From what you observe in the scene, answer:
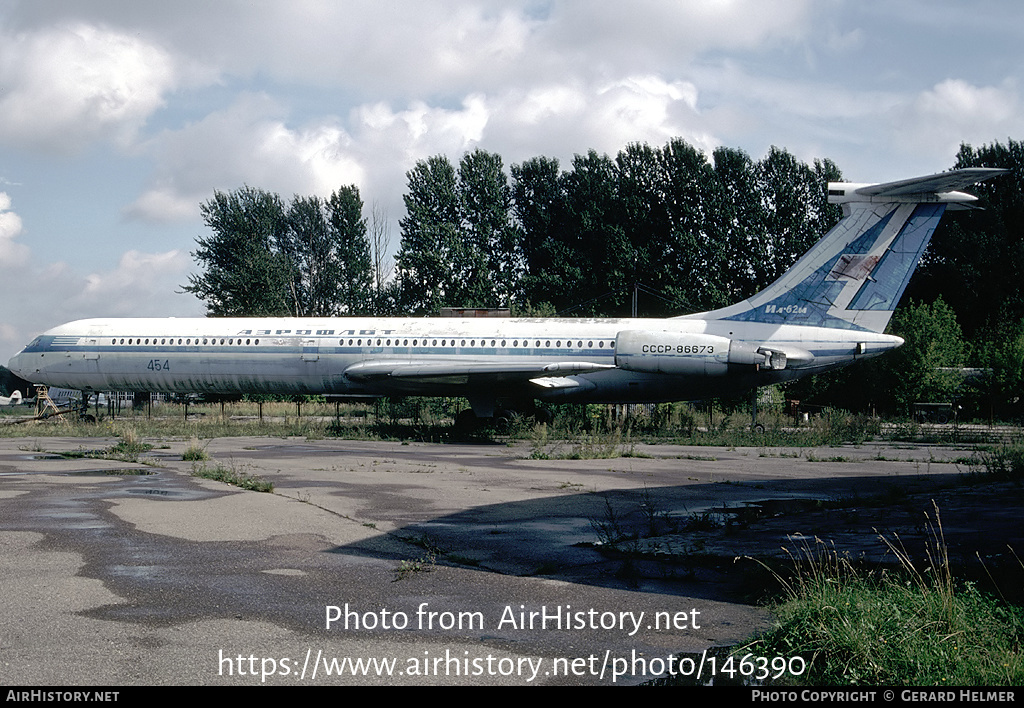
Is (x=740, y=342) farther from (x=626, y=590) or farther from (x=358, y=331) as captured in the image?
(x=626, y=590)

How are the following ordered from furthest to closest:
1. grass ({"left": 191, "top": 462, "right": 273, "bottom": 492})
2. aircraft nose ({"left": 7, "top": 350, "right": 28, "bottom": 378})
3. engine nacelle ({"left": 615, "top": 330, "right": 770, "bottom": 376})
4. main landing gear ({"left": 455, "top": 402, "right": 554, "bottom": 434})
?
aircraft nose ({"left": 7, "top": 350, "right": 28, "bottom": 378}) → main landing gear ({"left": 455, "top": 402, "right": 554, "bottom": 434}) → engine nacelle ({"left": 615, "top": 330, "right": 770, "bottom": 376}) → grass ({"left": 191, "top": 462, "right": 273, "bottom": 492})

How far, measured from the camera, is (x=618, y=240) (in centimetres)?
5650

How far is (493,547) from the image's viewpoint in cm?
864

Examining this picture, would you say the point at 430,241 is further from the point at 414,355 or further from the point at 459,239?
the point at 414,355

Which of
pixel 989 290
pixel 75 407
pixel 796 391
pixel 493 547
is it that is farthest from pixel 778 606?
pixel 989 290

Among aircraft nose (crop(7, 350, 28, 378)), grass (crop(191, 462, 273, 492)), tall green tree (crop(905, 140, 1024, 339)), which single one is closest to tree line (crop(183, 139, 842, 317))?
tall green tree (crop(905, 140, 1024, 339))

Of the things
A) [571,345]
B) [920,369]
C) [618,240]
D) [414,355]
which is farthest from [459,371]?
[618,240]

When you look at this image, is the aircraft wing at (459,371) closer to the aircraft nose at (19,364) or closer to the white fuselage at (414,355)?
the white fuselage at (414,355)

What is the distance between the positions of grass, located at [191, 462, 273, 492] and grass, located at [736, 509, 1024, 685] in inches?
348

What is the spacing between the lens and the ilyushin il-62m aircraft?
24.4 m

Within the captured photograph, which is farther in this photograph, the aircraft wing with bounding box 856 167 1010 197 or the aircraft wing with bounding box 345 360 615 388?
the aircraft wing with bounding box 345 360 615 388

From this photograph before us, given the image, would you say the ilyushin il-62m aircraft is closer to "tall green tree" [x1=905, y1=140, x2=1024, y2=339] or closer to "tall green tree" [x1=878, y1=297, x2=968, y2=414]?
"tall green tree" [x1=878, y1=297, x2=968, y2=414]

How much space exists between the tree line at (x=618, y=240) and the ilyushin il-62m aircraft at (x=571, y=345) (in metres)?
19.3
